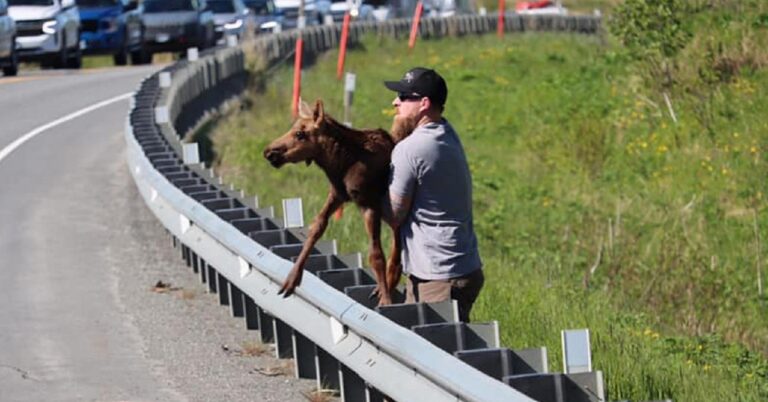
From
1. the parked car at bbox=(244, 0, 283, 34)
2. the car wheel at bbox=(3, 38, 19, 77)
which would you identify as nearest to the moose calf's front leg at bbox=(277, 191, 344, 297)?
the car wheel at bbox=(3, 38, 19, 77)

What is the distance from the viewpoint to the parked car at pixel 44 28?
133ft

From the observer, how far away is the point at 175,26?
45156 millimetres

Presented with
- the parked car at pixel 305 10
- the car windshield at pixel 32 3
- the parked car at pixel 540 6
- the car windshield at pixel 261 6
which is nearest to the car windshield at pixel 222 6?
the car windshield at pixel 261 6

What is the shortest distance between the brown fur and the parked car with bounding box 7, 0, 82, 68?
31524mm

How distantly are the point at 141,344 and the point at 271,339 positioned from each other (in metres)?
0.80

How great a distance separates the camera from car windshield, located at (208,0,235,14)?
1976 inches

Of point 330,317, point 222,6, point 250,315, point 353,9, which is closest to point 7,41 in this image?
point 222,6

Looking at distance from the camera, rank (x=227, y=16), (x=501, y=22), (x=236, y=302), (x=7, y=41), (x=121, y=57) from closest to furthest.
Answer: (x=236, y=302)
(x=7, y=41)
(x=121, y=57)
(x=227, y=16)
(x=501, y=22)

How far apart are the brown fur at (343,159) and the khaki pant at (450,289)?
264mm

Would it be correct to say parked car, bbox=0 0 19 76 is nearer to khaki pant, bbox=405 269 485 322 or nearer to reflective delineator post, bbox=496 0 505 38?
reflective delineator post, bbox=496 0 505 38

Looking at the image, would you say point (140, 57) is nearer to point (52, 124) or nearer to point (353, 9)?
point (353, 9)

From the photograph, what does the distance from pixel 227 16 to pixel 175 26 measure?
5108 mm

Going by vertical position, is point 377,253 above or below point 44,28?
above

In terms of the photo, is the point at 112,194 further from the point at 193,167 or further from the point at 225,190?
the point at 225,190
